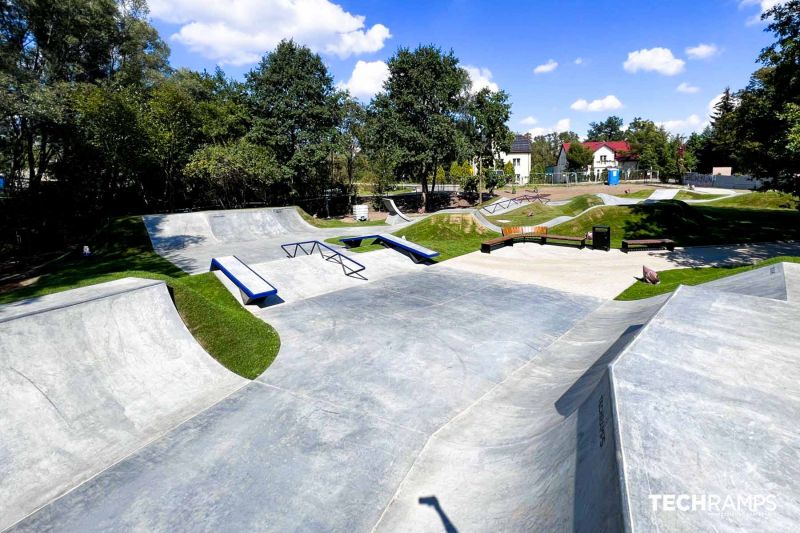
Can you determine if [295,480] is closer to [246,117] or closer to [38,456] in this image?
[38,456]

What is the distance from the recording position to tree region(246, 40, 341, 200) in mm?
33219

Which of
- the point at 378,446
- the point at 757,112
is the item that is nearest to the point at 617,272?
the point at 378,446

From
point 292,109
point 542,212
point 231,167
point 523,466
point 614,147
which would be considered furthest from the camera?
point 614,147

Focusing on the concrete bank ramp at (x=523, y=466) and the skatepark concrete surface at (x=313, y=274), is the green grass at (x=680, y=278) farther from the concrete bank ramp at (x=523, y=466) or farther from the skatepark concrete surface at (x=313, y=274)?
the skatepark concrete surface at (x=313, y=274)

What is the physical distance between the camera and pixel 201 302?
32.5 ft

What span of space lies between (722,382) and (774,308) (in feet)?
13.7

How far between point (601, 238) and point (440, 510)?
58.4 ft

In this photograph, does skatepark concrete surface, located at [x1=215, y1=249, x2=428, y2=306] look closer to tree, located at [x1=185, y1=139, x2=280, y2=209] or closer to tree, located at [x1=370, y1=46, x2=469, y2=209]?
tree, located at [x1=185, y1=139, x2=280, y2=209]

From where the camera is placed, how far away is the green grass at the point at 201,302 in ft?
27.9

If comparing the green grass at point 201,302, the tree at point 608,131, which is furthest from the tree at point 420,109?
the tree at point 608,131

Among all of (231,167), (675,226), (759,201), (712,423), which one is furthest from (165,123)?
(759,201)

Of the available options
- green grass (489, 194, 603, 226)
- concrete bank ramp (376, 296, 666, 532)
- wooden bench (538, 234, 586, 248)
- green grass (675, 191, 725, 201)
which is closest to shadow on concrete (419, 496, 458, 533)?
concrete bank ramp (376, 296, 666, 532)

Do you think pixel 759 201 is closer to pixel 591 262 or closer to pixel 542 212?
pixel 542 212

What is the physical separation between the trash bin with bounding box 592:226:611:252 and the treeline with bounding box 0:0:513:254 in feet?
64.8
